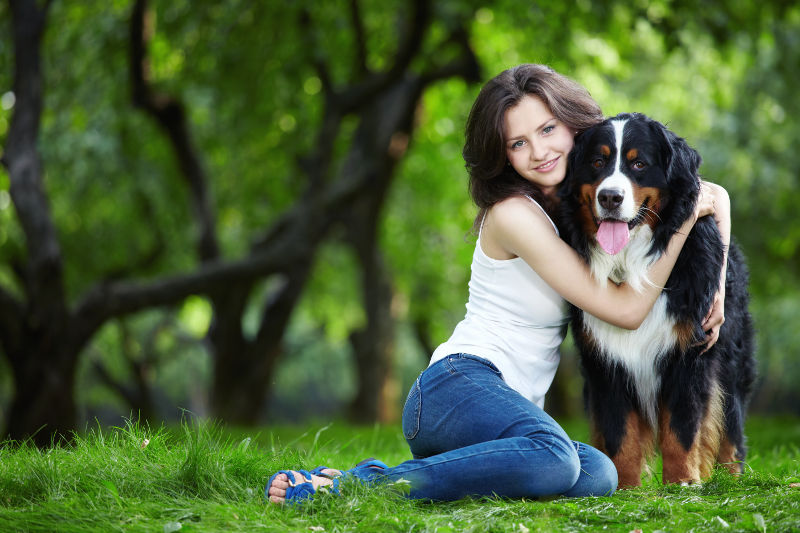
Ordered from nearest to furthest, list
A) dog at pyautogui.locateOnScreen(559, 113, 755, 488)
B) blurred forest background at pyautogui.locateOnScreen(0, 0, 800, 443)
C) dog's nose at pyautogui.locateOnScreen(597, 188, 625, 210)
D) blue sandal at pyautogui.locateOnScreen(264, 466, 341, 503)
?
blue sandal at pyautogui.locateOnScreen(264, 466, 341, 503) → dog's nose at pyautogui.locateOnScreen(597, 188, 625, 210) → dog at pyautogui.locateOnScreen(559, 113, 755, 488) → blurred forest background at pyautogui.locateOnScreen(0, 0, 800, 443)

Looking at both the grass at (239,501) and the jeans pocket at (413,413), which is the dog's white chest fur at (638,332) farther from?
the jeans pocket at (413,413)

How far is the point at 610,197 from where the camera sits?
2.66 metres

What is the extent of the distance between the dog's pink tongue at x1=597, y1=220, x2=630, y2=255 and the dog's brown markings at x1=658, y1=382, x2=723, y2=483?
2.00 ft

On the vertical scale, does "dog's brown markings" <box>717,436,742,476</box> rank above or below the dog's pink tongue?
below

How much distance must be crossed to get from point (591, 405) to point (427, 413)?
2.12 feet

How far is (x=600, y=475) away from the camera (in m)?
2.69

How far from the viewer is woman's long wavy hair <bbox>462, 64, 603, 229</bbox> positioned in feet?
9.87

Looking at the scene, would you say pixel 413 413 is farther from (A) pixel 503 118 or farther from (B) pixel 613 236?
(A) pixel 503 118

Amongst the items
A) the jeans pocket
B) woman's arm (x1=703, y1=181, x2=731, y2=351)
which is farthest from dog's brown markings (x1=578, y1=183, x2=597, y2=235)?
the jeans pocket

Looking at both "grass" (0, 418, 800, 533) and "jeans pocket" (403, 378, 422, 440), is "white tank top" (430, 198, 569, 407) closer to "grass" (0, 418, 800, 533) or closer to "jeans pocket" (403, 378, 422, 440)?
"jeans pocket" (403, 378, 422, 440)

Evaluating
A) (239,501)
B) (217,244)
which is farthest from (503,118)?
(217,244)

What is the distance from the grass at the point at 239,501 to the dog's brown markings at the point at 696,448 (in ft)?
0.28

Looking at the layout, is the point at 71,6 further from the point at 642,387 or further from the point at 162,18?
the point at 642,387

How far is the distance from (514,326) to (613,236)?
469 millimetres
